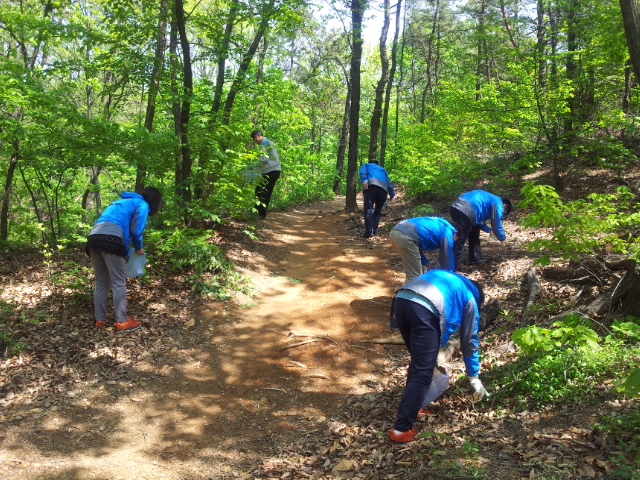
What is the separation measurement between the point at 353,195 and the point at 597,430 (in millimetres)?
11113

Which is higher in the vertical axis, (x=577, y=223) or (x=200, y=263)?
(x=577, y=223)

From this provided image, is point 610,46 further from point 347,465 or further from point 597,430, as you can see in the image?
point 347,465

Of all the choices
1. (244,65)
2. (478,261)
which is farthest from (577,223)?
(244,65)

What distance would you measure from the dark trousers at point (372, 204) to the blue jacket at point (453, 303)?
6.03 metres

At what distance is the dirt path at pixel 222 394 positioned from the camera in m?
3.51

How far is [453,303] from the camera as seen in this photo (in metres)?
3.55

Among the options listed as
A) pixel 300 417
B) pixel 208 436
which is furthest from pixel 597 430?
pixel 208 436

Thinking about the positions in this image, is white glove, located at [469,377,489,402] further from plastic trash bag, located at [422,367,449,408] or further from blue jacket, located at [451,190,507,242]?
blue jacket, located at [451,190,507,242]

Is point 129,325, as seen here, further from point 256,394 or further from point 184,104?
point 184,104

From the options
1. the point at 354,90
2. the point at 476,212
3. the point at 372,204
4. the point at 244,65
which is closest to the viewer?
the point at 476,212

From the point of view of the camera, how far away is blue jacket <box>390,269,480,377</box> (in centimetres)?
343

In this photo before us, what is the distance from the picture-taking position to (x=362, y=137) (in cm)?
2230

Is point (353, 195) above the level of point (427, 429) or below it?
above

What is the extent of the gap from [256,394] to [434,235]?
2.87 metres
